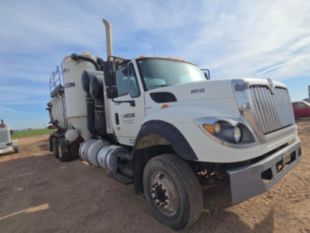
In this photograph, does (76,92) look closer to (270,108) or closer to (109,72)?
(109,72)

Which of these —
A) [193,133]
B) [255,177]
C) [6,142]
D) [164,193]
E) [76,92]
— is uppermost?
[76,92]

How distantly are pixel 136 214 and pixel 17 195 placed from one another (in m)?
3.09

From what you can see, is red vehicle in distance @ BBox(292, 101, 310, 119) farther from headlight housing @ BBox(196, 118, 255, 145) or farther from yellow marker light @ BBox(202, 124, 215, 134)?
yellow marker light @ BBox(202, 124, 215, 134)

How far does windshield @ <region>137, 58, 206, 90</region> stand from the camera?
4.05 m

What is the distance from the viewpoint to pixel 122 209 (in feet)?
12.7

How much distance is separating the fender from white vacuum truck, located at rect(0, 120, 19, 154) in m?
11.2

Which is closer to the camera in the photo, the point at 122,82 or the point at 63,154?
the point at 122,82

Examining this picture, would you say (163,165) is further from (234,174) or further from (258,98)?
(258,98)

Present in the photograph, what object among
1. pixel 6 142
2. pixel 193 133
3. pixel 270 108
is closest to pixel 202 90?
pixel 193 133

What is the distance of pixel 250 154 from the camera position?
260 cm

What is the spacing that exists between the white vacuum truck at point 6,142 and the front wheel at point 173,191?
38.0 feet

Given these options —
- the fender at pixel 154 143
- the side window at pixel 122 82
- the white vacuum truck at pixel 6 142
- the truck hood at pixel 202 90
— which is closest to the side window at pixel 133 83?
the side window at pixel 122 82

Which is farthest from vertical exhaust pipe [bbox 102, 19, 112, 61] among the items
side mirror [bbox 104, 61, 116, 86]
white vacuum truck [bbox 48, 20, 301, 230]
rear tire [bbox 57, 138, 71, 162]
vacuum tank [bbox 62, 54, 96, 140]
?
rear tire [bbox 57, 138, 71, 162]

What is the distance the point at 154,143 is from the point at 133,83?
138 cm
